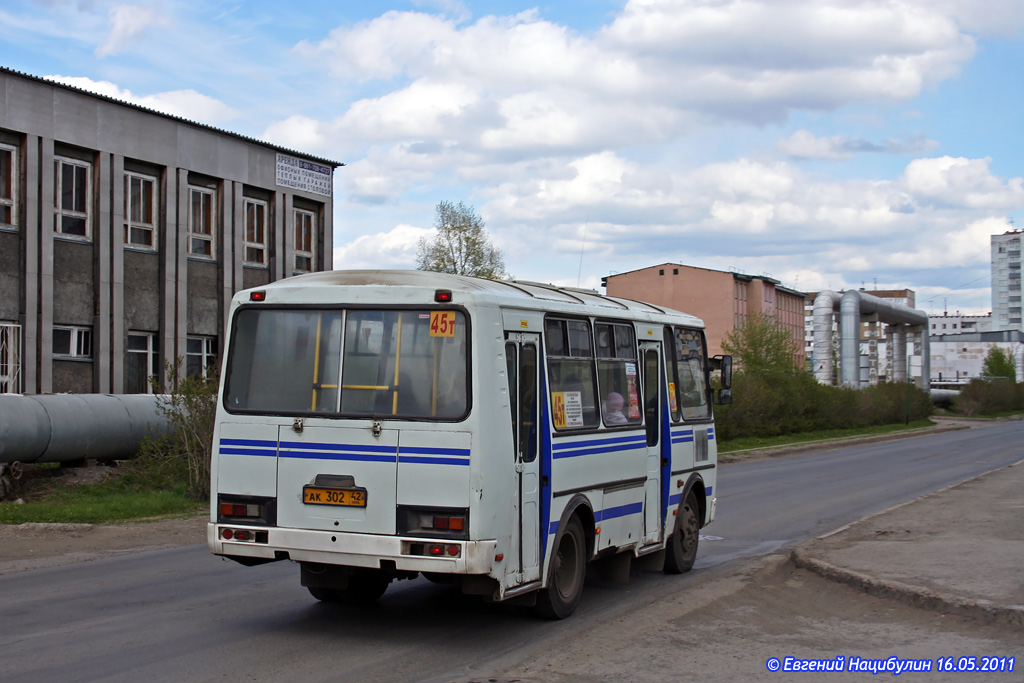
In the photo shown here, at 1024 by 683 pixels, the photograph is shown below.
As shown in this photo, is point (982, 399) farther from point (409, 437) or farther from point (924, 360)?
point (409, 437)

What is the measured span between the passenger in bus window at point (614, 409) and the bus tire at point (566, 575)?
41.8 inches

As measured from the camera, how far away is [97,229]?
26734mm

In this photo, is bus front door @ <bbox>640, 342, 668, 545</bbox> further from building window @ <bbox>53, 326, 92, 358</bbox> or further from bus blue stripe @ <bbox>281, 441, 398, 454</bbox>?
building window @ <bbox>53, 326, 92, 358</bbox>

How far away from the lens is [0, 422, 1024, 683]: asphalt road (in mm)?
6871

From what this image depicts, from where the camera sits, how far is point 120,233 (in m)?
27.2

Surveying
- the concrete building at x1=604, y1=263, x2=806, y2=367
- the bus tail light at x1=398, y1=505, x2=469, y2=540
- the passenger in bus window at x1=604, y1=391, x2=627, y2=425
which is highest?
the concrete building at x1=604, y1=263, x2=806, y2=367

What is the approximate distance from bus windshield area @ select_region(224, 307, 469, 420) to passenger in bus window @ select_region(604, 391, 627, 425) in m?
2.23

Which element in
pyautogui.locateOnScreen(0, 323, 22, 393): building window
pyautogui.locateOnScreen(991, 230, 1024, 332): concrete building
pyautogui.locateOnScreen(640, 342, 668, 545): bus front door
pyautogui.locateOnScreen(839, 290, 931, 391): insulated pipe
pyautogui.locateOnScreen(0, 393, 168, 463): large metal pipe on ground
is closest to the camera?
pyautogui.locateOnScreen(640, 342, 668, 545): bus front door

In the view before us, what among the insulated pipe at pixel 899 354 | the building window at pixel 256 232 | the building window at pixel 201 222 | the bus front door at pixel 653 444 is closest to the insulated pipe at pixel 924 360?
the insulated pipe at pixel 899 354

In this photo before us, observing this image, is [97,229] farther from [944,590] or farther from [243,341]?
[944,590]

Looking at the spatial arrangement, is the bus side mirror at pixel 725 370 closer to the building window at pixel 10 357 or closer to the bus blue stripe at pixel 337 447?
the bus blue stripe at pixel 337 447

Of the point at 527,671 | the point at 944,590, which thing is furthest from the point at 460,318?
the point at 944,590

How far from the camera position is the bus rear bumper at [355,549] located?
283 inches

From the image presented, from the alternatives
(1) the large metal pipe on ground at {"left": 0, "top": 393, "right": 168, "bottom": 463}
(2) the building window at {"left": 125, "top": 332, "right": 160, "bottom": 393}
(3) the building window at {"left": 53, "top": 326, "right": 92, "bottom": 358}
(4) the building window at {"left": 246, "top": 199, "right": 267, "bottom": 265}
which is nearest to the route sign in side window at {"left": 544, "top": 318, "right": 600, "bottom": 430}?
(1) the large metal pipe on ground at {"left": 0, "top": 393, "right": 168, "bottom": 463}
